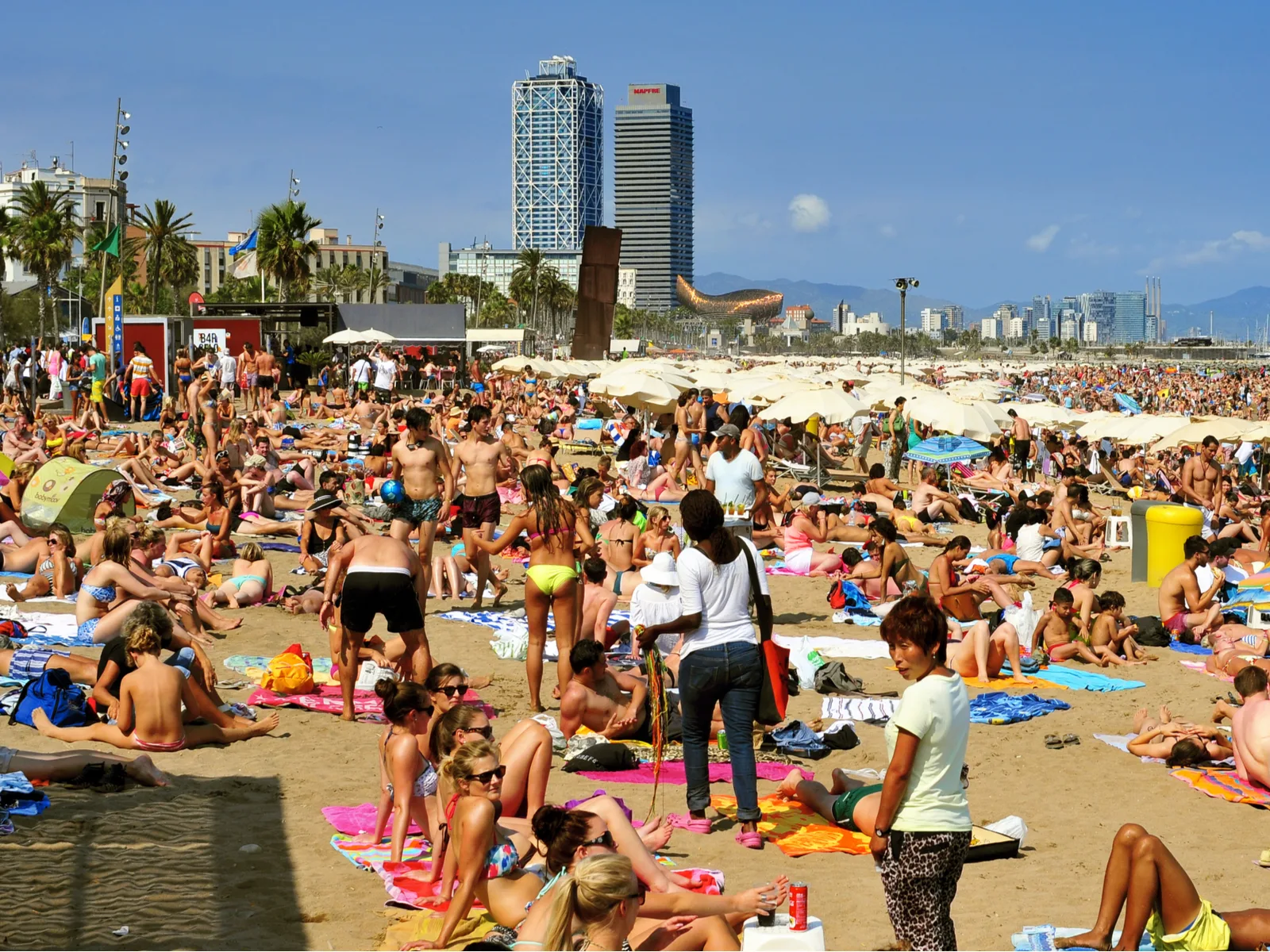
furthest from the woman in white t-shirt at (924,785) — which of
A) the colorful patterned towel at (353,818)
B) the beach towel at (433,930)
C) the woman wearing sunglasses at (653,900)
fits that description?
the colorful patterned towel at (353,818)

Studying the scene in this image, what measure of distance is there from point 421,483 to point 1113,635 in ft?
16.7

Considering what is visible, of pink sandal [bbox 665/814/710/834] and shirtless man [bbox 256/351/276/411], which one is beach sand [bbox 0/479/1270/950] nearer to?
pink sandal [bbox 665/814/710/834]

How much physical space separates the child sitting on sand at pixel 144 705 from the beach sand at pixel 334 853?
4.3 inches

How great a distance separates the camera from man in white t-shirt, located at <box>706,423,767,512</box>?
9766 mm

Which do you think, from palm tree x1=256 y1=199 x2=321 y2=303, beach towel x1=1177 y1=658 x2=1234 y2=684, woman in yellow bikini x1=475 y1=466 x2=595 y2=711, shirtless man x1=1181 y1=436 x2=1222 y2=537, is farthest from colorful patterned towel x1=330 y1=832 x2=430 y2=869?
palm tree x1=256 y1=199 x2=321 y2=303

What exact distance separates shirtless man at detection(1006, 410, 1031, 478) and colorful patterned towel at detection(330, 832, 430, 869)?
58.4 feet

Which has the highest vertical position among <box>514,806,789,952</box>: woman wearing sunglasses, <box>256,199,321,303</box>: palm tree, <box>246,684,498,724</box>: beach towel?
<box>256,199,321,303</box>: palm tree

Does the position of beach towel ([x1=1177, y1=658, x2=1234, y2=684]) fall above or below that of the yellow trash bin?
below

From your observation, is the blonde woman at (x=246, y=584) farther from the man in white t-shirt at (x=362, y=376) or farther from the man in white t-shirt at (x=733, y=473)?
the man in white t-shirt at (x=362, y=376)

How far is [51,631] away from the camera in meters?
8.67

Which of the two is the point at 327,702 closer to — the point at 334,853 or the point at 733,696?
the point at 334,853

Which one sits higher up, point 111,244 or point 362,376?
point 111,244

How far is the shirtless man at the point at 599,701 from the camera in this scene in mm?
6879

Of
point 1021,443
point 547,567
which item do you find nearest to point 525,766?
point 547,567
